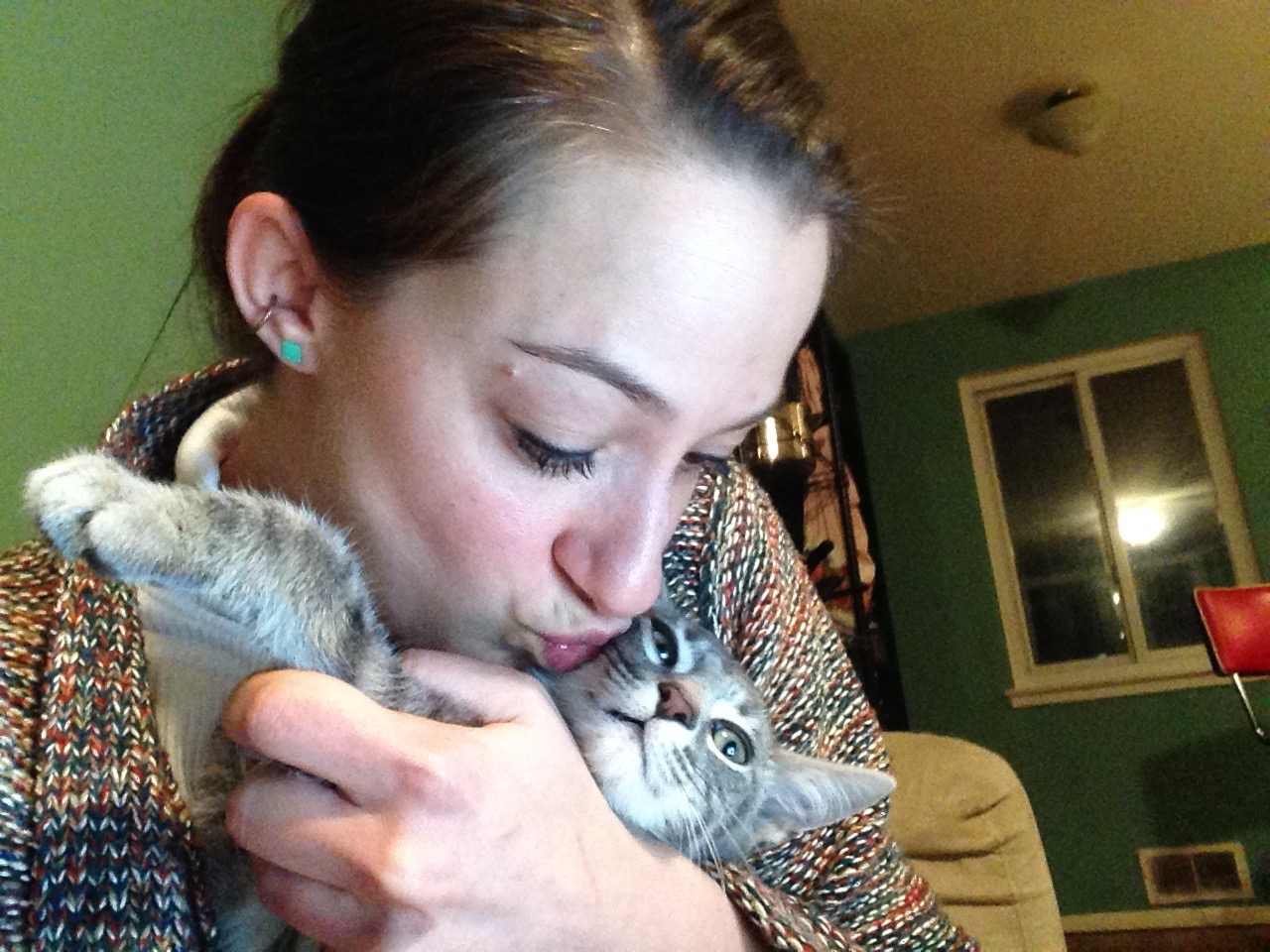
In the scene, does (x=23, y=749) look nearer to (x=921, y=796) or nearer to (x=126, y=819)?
(x=126, y=819)

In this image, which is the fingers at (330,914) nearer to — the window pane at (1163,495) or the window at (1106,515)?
the window at (1106,515)

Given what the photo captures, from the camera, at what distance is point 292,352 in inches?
25.0

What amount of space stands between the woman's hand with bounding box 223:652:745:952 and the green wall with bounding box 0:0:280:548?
0.54 metres

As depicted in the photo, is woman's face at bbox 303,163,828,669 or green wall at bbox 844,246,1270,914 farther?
green wall at bbox 844,246,1270,914

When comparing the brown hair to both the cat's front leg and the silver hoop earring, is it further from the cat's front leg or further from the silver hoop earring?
the cat's front leg

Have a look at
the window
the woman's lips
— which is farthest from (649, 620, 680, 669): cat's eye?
the window

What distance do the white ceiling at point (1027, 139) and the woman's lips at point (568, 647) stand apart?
1.32m

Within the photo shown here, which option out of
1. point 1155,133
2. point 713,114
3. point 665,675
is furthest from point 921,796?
point 1155,133

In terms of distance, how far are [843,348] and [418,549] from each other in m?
3.88

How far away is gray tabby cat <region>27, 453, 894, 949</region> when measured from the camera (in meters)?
0.50

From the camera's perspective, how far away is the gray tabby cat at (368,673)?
0.50 m

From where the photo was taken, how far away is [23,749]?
52 centimetres

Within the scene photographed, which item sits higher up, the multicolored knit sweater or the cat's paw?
the cat's paw

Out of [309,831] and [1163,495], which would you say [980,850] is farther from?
[1163,495]
